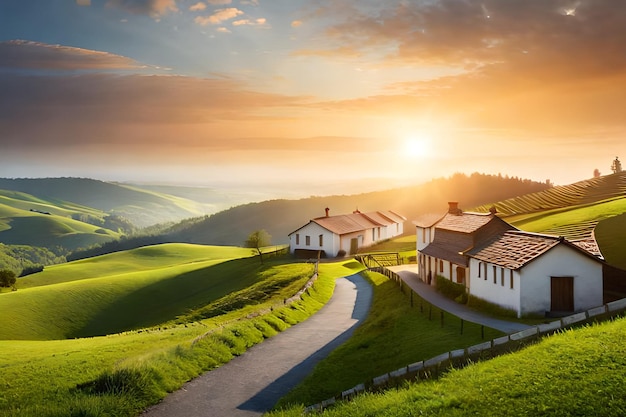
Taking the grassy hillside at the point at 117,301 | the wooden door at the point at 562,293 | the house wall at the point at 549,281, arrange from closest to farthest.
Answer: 1. the house wall at the point at 549,281
2. the wooden door at the point at 562,293
3. the grassy hillside at the point at 117,301

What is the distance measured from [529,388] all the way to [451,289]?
28.7 m

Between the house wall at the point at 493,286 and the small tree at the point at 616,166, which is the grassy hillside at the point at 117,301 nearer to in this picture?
the house wall at the point at 493,286

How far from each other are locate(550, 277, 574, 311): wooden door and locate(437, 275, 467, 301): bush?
27.7ft

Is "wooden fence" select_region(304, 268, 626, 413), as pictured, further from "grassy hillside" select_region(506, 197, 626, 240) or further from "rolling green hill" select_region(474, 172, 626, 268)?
"grassy hillside" select_region(506, 197, 626, 240)

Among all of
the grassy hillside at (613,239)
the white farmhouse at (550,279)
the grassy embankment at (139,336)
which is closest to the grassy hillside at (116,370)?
the grassy embankment at (139,336)

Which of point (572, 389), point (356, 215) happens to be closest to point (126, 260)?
point (356, 215)

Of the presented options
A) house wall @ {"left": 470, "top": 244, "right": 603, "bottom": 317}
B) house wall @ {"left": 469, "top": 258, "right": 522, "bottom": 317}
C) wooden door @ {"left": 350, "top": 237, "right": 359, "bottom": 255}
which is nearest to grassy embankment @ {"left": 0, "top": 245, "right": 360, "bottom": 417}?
house wall @ {"left": 469, "top": 258, "right": 522, "bottom": 317}

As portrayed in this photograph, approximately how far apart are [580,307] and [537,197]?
58.1 meters

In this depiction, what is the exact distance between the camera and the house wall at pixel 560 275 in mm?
35562

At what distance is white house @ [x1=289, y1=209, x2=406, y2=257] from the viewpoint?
302 ft

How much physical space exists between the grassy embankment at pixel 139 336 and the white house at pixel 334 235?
12021 mm

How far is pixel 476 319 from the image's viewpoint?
3544 centimetres

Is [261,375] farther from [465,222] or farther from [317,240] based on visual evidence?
[317,240]

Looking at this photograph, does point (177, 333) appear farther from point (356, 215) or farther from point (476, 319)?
point (356, 215)
